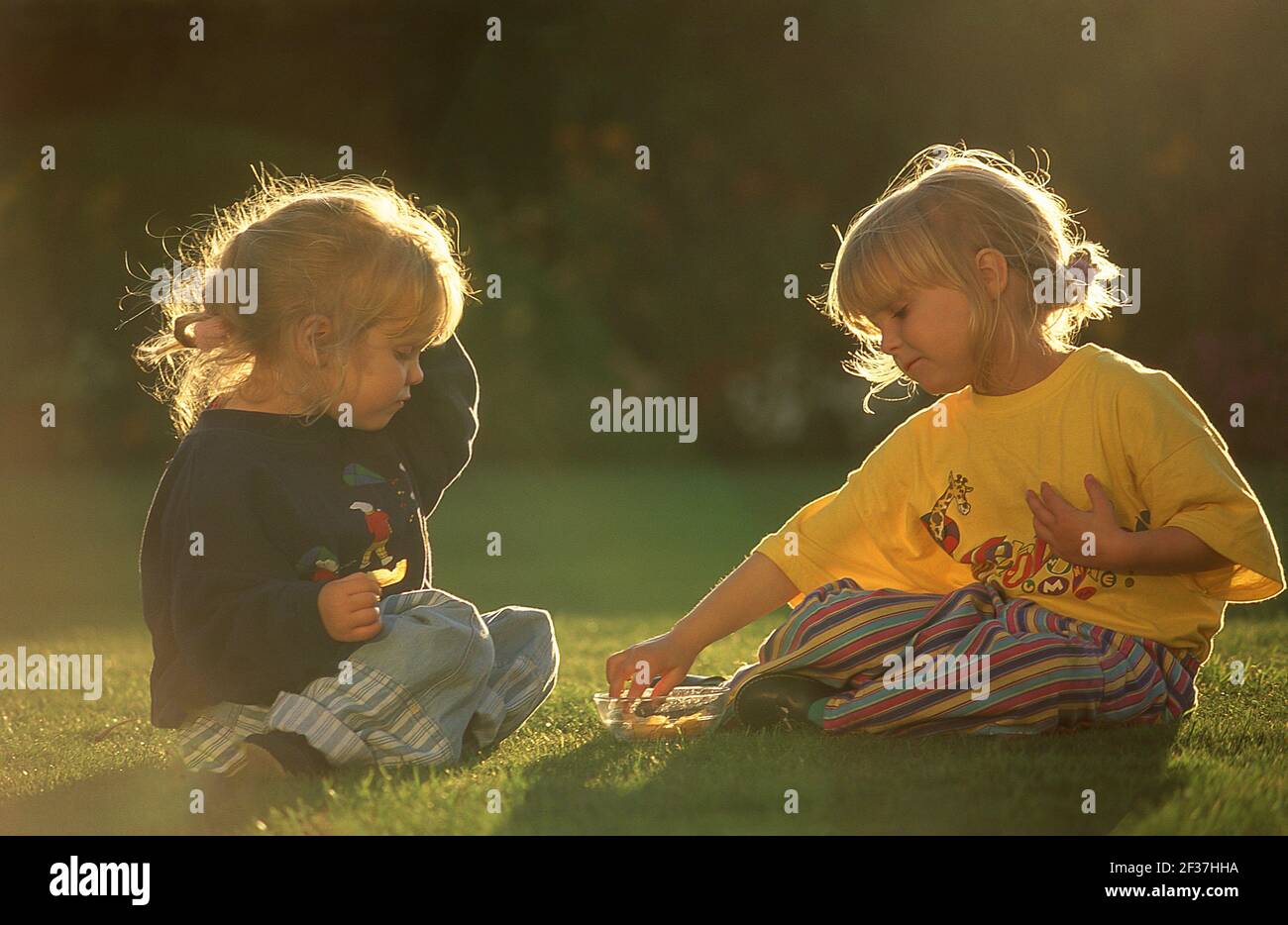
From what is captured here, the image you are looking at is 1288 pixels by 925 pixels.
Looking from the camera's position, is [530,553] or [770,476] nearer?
[530,553]

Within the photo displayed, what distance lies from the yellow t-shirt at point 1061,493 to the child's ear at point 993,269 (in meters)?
0.24

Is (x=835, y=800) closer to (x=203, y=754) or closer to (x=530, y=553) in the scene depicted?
(x=203, y=754)

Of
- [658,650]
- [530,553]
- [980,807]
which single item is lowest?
[980,807]

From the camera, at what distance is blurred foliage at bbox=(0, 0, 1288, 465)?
11922 mm

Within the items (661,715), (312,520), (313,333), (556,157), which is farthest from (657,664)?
(556,157)

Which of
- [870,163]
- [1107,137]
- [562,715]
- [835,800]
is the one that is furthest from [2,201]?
[835,800]

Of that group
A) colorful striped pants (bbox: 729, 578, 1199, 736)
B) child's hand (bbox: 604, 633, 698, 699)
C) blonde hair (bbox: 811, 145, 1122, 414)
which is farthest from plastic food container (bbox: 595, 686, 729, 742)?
blonde hair (bbox: 811, 145, 1122, 414)

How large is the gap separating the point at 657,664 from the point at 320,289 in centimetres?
119

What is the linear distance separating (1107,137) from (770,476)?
387 cm

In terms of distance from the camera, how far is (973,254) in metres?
3.18

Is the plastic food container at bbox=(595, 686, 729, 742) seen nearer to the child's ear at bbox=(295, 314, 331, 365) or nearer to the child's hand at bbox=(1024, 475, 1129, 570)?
the child's hand at bbox=(1024, 475, 1129, 570)

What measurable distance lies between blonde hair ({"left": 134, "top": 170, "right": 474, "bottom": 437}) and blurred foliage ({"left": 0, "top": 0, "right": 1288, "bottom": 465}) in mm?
8767

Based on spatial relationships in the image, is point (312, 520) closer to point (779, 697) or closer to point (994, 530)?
point (779, 697)

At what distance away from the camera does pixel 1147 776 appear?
2.66 m
